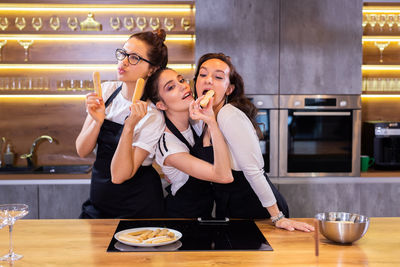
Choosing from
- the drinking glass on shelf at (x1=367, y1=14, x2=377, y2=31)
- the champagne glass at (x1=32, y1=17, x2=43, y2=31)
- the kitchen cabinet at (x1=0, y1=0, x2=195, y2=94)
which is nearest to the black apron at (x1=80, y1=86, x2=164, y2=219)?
the kitchen cabinet at (x1=0, y1=0, x2=195, y2=94)

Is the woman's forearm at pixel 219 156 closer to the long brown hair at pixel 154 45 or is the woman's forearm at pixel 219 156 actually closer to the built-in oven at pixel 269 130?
the long brown hair at pixel 154 45

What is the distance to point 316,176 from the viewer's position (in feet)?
13.4

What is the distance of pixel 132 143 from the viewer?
2230 millimetres

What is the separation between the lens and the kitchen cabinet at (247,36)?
12.9 ft

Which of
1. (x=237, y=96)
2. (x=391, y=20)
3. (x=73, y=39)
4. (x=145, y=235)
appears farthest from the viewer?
(x=73, y=39)

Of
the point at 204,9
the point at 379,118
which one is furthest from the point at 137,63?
the point at 379,118

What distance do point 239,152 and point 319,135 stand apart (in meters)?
2.16

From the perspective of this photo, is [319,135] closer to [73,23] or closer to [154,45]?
[154,45]

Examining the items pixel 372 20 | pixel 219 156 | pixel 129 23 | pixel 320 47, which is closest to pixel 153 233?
pixel 219 156

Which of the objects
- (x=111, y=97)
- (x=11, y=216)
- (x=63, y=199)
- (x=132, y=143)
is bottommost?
(x=63, y=199)

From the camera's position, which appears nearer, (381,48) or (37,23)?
(37,23)

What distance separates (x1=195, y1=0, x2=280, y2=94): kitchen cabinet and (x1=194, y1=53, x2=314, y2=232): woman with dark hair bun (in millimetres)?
Answer: 1575

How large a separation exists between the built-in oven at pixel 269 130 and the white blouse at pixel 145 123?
1.76 metres

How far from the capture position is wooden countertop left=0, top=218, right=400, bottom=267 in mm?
1561
